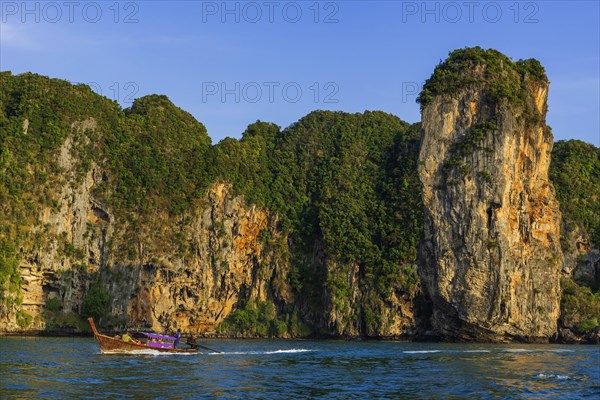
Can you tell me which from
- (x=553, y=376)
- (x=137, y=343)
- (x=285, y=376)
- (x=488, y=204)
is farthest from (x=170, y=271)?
(x=553, y=376)

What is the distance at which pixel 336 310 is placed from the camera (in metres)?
85.6

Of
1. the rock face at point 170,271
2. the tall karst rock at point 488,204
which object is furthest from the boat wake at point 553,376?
the rock face at point 170,271

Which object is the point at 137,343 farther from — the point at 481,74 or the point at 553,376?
the point at 481,74

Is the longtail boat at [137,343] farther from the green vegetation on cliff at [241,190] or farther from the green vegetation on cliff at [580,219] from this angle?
the green vegetation on cliff at [580,219]

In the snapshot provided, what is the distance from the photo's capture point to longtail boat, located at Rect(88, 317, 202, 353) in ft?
147

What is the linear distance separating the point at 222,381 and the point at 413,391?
806cm

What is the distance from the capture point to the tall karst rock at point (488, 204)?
251 feet

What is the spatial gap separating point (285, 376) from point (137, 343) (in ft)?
46.3

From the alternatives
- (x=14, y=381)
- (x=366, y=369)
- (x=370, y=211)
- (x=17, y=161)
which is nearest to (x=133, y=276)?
(x=17, y=161)

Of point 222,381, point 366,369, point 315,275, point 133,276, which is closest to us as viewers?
point 222,381

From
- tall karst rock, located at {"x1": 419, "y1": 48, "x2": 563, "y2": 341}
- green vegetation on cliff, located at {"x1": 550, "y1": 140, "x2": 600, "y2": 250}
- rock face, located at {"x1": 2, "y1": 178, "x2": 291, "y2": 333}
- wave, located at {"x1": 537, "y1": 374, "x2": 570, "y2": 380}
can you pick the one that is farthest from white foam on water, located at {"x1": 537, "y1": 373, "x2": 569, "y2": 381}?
green vegetation on cliff, located at {"x1": 550, "y1": 140, "x2": 600, "y2": 250}

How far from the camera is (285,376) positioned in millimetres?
34562

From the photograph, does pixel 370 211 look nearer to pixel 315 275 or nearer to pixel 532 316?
pixel 315 275

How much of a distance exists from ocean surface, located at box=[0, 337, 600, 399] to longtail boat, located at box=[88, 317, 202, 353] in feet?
2.10
